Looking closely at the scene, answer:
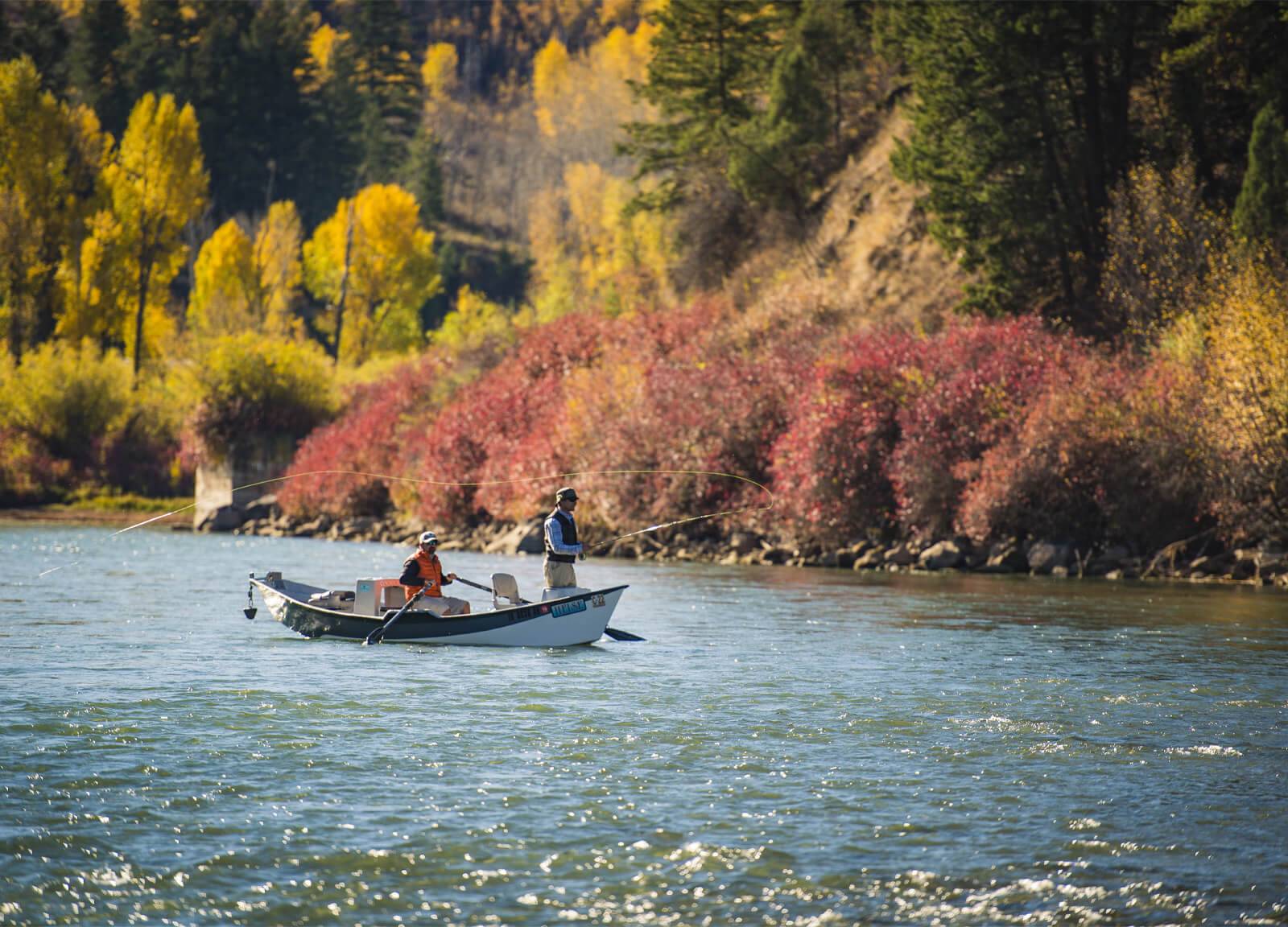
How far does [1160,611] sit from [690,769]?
56.5 feet

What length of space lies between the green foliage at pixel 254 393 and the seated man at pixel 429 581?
4331 cm

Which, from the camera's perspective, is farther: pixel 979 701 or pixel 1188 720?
pixel 979 701

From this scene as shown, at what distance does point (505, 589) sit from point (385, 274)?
79522mm

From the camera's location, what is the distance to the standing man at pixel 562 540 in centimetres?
2302

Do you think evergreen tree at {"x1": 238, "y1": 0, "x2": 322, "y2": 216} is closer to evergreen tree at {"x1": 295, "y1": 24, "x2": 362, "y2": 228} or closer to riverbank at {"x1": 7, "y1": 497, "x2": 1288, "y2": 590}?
evergreen tree at {"x1": 295, "y1": 24, "x2": 362, "y2": 228}

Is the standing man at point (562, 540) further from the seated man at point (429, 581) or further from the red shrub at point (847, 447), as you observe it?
the red shrub at point (847, 447)

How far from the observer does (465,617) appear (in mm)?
23562

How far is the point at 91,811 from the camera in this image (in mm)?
12711

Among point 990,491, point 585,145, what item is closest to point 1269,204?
point 990,491

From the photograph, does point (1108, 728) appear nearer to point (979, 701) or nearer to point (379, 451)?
point (979, 701)

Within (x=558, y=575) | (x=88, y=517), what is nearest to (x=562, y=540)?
(x=558, y=575)

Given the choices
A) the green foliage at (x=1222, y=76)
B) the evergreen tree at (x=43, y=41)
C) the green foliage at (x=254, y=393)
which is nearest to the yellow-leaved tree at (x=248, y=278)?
the green foliage at (x=254, y=393)

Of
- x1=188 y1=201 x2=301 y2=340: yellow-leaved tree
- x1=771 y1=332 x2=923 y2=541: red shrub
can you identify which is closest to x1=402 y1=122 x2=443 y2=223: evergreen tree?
x1=188 y1=201 x2=301 y2=340: yellow-leaved tree

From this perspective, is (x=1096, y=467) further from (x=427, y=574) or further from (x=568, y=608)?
(x=427, y=574)
